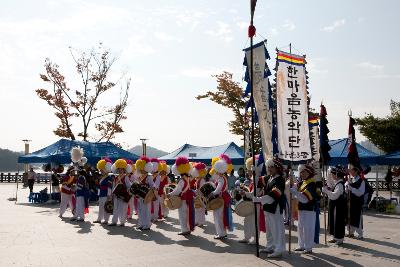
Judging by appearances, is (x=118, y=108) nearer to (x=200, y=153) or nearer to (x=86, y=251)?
(x=200, y=153)

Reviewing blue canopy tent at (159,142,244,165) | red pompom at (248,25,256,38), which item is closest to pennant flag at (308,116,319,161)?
red pompom at (248,25,256,38)

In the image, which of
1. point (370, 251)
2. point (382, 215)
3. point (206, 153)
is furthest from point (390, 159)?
point (370, 251)

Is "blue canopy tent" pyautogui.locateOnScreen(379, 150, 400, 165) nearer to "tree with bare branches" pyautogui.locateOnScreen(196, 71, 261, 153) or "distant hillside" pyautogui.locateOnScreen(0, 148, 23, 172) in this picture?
"tree with bare branches" pyautogui.locateOnScreen(196, 71, 261, 153)

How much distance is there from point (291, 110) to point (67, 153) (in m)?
15.2

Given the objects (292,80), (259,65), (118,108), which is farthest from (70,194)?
(118,108)

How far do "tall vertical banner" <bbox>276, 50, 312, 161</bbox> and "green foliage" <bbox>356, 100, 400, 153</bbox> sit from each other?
89.2ft

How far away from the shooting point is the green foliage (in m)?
34.3

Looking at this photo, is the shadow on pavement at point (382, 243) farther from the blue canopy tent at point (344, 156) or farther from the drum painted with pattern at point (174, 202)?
the blue canopy tent at point (344, 156)

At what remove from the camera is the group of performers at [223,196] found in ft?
30.2

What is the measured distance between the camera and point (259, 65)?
11445 mm

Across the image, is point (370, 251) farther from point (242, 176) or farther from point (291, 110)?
point (242, 176)

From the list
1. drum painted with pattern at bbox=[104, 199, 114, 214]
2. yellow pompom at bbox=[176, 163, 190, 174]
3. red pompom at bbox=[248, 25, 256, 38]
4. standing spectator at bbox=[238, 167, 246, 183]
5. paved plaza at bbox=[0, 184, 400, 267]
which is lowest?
paved plaza at bbox=[0, 184, 400, 267]

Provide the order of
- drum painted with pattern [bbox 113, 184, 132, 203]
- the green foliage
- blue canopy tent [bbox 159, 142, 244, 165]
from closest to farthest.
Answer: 1. drum painted with pattern [bbox 113, 184, 132, 203]
2. blue canopy tent [bbox 159, 142, 244, 165]
3. the green foliage

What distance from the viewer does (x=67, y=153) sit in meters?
22.1
